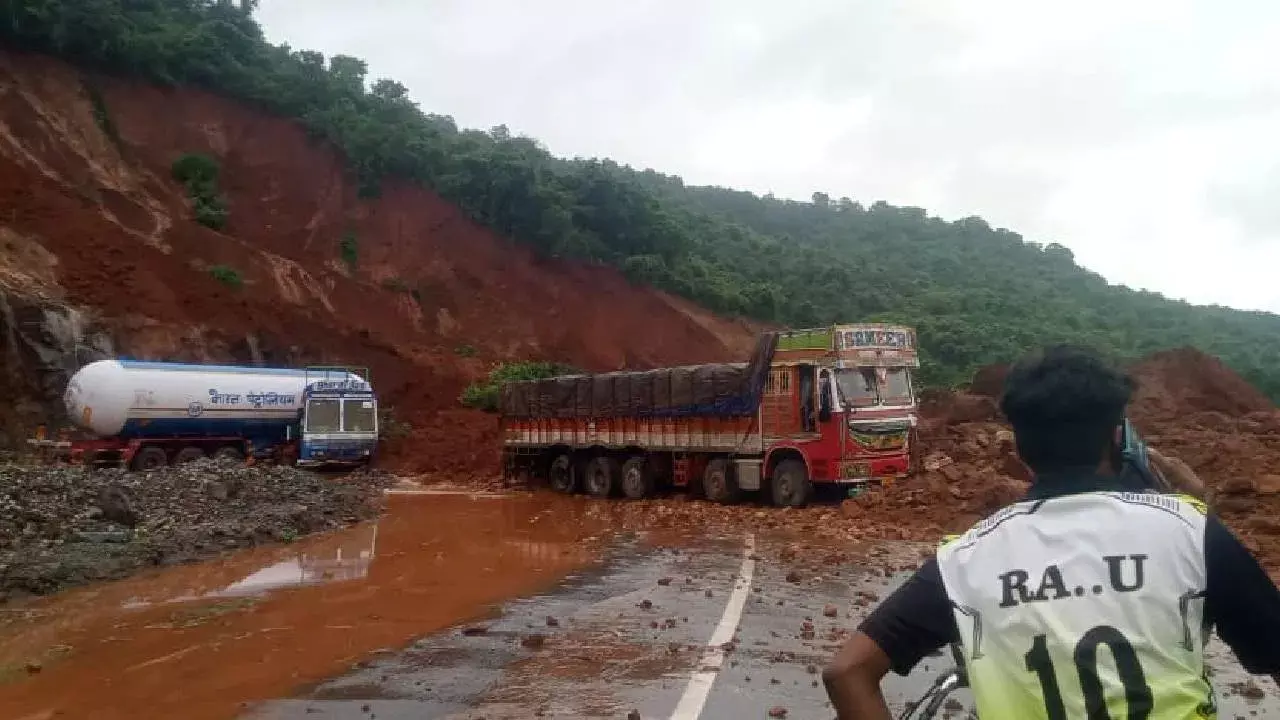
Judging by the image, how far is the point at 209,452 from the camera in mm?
27703

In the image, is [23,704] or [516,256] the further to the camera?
[516,256]

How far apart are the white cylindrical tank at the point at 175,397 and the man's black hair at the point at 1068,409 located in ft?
88.6

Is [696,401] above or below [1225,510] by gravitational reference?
above

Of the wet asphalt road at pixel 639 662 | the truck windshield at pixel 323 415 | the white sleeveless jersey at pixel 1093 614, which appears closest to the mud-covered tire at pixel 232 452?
the truck windshield at pixel 323 415

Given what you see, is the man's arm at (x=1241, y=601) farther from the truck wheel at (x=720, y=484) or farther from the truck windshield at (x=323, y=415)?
the truck windshield at (x=323, y=415)

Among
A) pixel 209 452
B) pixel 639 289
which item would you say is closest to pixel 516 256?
pixel 639 289

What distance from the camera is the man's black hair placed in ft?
7.24

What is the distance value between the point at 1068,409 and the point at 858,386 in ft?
48.6

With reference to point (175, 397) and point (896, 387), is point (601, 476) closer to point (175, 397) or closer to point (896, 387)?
point (896, 387)

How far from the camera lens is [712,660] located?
7.11 metres

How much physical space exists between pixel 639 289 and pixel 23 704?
139ft

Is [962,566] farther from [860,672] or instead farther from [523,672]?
[523,672]

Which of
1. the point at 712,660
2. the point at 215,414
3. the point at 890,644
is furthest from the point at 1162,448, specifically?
the point at 215,414

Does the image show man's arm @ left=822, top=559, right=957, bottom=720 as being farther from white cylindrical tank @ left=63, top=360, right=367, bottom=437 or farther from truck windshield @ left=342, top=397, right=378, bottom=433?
truck windshield @ left=342, top=397, right=378, bottom=433
